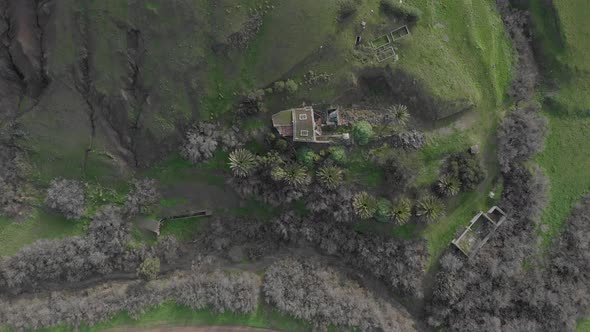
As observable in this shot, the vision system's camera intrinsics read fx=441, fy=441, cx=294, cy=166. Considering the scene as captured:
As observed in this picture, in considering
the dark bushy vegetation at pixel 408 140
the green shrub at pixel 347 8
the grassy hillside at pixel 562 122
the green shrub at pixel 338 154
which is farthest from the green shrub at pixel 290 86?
the grassy hillside at pixel 562 122

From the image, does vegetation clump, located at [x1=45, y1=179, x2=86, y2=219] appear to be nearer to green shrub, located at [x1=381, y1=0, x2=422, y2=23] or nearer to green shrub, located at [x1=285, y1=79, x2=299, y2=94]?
green shrub, located at [x1=285, y1=79, x2=299, y2=94]

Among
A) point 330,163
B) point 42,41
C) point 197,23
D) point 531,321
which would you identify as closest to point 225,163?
point 330,163

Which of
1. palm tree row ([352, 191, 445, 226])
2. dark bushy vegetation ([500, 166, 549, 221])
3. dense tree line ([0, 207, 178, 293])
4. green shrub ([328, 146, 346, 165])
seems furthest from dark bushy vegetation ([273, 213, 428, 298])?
dense tree line ([0, 207, 178, 293])

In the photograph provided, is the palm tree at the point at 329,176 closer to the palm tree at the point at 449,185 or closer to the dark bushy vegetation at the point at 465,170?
the palm tree at the point at 449,185

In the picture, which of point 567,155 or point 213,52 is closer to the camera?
→ point 213,52

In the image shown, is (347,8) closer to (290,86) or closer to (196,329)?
(290,86)

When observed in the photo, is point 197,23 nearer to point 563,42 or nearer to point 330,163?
point 330,163
